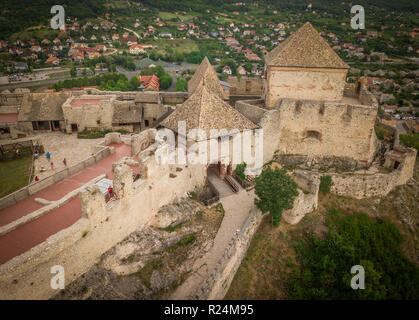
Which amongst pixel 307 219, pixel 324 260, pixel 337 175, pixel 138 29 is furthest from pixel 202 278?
pixel 138 29

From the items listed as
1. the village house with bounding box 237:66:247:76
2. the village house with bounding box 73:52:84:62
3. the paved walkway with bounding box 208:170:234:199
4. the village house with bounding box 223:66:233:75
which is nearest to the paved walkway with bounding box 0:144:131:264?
the paved walkway with bounding box 208:170:234:199

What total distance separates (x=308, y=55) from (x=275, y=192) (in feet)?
39.0

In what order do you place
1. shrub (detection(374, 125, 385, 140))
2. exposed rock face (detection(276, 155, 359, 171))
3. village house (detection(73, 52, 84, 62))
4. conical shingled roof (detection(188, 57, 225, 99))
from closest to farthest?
exposed rock face (detection(276, 155, 359, 171)) < shrub (detection(374, 125, 385, 140)) < conical shingled roof (detection(188, 57, 225, 99)) < village house (detection(73, 52, 84, 62))

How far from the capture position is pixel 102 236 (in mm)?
12992

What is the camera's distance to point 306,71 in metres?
22.6

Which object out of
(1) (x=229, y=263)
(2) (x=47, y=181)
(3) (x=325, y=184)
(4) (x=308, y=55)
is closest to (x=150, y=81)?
(4) (x=308, y=55)

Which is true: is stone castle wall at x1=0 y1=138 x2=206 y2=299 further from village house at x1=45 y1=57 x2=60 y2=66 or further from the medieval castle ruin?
village house at x1=45 y1=57 x2=60 y2=66

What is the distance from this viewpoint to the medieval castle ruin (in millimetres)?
11953

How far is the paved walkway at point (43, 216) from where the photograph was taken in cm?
1147

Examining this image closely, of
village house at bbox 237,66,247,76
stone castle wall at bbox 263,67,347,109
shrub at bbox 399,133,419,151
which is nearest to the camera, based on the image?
stone castle wall at bbox 263,67,347,109

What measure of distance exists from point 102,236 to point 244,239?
7.64 meters

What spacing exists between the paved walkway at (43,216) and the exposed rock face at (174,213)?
12.2ft

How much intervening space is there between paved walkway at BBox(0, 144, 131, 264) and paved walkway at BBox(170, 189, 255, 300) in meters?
6.11

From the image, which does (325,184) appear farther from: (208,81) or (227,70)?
(227,70)
